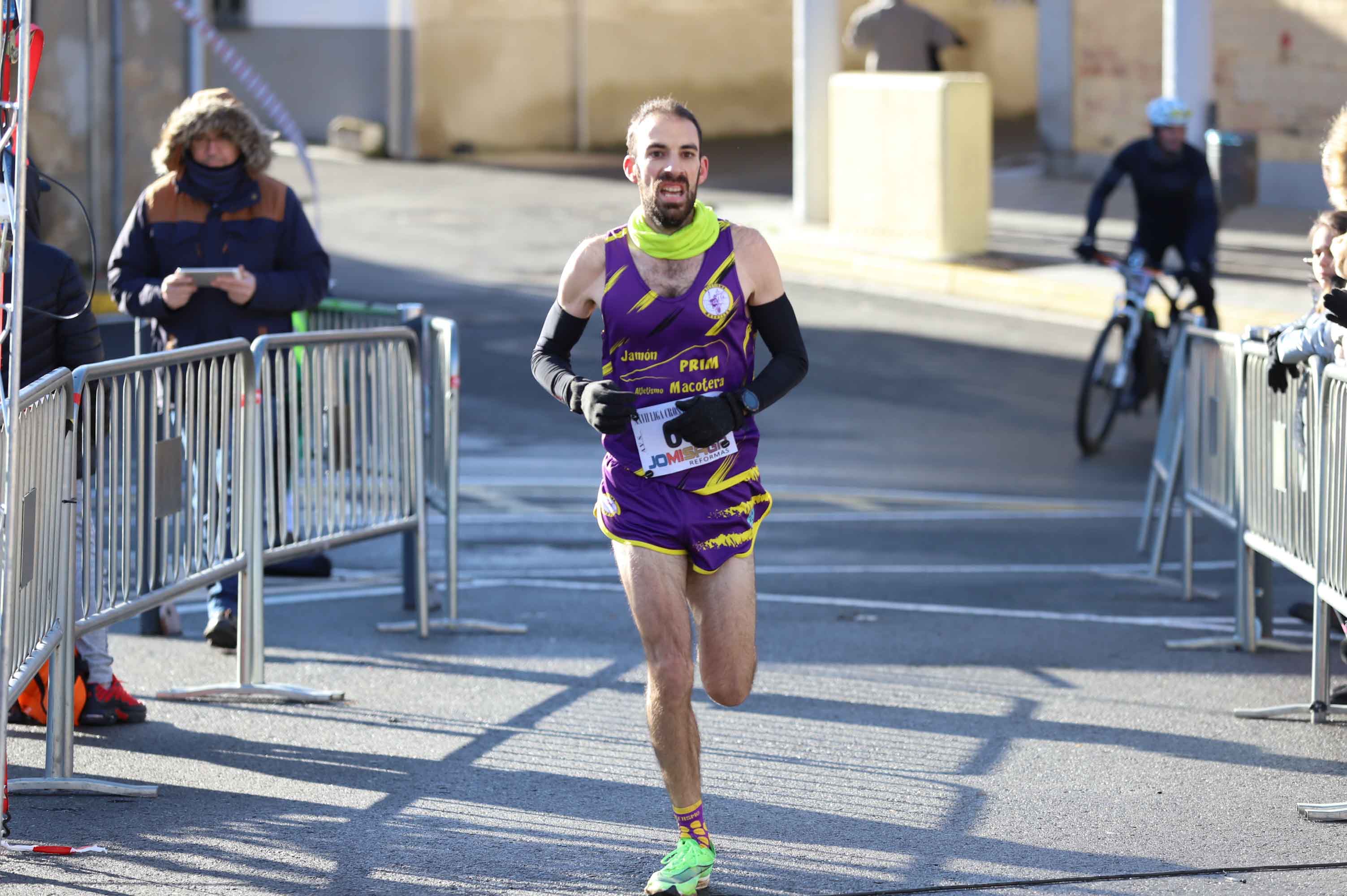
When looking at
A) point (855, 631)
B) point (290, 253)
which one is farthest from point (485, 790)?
point (290, 253)

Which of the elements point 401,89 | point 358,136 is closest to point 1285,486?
point 358,136

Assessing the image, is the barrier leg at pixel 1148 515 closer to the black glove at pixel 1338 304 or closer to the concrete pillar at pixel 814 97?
the black glove at pixel 1338 304

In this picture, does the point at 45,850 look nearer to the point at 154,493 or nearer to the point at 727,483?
the point at 154,493

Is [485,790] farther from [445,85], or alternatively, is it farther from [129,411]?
[445,85]

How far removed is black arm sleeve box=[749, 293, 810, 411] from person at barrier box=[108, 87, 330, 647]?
10.9 feet

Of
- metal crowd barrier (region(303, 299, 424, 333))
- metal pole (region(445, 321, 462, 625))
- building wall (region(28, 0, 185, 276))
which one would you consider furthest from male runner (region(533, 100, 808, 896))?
building wall (region(28, 0, 185, 276))

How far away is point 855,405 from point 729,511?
868 centimetres

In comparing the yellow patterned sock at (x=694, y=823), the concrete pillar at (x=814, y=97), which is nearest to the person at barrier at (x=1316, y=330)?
the yellow patterned sock at (x=694, y=823)

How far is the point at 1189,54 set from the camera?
18.7m

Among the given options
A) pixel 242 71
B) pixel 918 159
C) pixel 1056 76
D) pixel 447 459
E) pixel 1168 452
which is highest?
pixel 1056 76

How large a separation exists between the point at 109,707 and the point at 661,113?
3.07 m

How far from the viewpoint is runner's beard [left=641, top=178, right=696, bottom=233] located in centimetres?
516

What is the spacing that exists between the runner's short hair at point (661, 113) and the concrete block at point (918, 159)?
49.0 ft

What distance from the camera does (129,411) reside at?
21.6 ft
